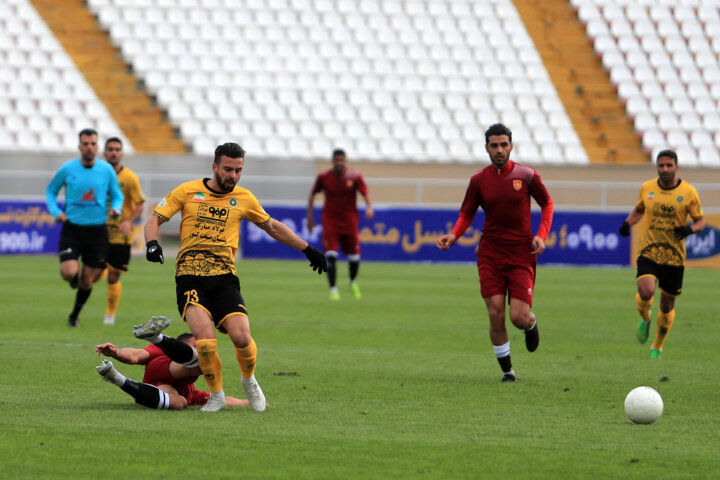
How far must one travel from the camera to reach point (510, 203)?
29.9 ft

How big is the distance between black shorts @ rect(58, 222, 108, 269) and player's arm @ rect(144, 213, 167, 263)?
5758mm

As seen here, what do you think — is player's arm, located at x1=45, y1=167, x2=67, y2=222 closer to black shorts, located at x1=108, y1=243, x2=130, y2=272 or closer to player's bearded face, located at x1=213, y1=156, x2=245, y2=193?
black shorts, located at x1=108, y1=243, x2=130, y2=272

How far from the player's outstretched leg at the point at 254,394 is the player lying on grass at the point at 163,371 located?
0.28m

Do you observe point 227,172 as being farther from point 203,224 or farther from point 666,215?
point 666,215

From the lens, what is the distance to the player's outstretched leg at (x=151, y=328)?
702 centimetres

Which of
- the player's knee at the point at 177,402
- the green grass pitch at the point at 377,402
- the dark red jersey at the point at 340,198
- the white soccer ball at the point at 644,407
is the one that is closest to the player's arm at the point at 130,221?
the green grass pitch at the point at 377,402

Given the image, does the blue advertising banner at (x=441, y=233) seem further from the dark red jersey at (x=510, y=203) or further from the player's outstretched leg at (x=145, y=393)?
the player's outstretched leg at (x=145, y=393)

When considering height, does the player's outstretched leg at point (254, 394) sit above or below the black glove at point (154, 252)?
below

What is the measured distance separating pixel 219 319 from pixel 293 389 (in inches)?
52.2

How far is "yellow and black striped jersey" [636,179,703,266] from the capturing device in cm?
1093

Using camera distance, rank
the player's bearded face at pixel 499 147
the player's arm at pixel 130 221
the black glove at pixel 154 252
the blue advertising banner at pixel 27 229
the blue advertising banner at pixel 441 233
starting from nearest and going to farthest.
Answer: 1. the black glove at pixel 154 252
2. the player's bearded face at pixel 499 147
3. the player's arm at pixel 130 221
4. the blue advertising banner at pixel 27 229
5. the blue advertising banner at pixel 441 233

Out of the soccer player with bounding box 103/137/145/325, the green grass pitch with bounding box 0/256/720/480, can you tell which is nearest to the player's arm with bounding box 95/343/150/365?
the green grass pitch with bounding box 0/256/720/480

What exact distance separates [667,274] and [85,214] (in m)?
6.70

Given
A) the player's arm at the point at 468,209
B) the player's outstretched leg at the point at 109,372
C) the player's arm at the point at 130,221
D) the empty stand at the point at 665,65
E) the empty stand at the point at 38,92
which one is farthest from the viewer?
the empty stand at the point at 665,65
